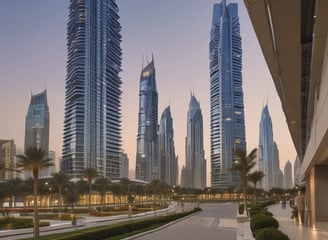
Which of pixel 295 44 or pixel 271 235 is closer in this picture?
pixel 271 235

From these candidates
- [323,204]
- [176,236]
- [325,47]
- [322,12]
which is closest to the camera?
[322,12]

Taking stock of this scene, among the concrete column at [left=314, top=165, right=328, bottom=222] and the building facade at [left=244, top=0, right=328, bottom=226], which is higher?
the building facade at [left=244, top=0, right=328, bottom=226]

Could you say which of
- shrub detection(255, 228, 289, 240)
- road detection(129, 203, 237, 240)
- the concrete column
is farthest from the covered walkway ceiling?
road detection(129, 203, 237, 240)

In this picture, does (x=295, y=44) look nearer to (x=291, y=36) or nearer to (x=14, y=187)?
(x=291, y=36)

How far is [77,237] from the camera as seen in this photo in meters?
22.4

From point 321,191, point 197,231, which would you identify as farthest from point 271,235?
point 197,231

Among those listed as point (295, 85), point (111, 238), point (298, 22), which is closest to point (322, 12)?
point (298, 22)

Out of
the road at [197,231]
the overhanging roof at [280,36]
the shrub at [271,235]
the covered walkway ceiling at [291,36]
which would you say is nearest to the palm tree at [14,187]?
the road at [197,231]

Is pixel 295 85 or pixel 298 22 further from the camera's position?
pixel 295 85

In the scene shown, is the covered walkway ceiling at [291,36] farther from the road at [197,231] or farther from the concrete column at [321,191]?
the road at [197,231]

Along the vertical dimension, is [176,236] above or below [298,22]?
below

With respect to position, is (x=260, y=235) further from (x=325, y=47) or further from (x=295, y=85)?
(x=295, y=85)

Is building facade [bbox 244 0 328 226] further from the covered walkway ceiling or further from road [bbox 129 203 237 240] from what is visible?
road [bbox 129 203 237 240]

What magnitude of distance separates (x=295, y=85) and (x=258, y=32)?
813cm
